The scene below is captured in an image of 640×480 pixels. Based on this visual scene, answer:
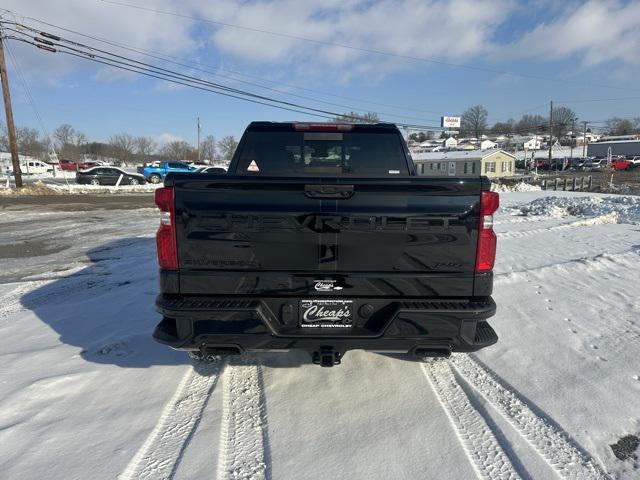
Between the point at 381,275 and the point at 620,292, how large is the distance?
4.68m

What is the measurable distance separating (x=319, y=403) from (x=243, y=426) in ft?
1.98

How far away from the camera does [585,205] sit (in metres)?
15.0

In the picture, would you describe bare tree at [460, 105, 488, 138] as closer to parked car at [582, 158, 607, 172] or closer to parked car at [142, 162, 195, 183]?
parked car at [582, 158, 607, 172]

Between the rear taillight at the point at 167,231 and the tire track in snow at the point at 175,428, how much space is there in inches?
43.9

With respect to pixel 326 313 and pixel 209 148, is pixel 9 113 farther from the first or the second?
pixel 209 148

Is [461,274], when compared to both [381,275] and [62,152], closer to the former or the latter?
[381,275]

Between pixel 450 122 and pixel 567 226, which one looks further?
pixel 450 122

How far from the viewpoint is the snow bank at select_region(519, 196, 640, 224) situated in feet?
42.0

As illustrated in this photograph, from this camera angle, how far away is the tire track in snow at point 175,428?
101 inches

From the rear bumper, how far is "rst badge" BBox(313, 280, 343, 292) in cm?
17

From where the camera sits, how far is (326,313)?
2.91m

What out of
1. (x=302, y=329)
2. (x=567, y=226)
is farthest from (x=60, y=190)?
(x=302, y=329)

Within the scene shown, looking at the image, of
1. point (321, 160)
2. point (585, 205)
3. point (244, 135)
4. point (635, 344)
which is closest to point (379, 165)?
point (321, 160)

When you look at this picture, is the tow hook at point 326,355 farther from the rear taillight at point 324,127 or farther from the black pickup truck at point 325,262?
the rear taillight at point 324,127
